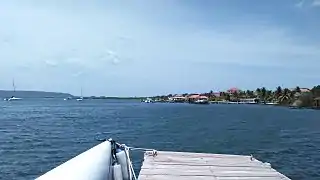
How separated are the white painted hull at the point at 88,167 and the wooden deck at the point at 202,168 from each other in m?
3.29

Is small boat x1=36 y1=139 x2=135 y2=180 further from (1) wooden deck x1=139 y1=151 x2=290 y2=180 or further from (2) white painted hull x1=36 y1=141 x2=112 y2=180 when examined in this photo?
(1) wooden deck x1=139 y1=151 x2=290 y2=180

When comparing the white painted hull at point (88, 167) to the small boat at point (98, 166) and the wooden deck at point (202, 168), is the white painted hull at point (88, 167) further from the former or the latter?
the wooden deck at point (202, 168)

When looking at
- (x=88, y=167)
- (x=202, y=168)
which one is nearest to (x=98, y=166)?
(x=88, y=167)

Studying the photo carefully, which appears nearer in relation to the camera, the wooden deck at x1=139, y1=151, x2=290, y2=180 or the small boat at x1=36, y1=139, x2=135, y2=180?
the small boat at x1=36, y1=139, x2=135, y2=180

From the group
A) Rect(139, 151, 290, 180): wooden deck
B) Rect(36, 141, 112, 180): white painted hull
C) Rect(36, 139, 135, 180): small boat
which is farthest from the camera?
Rect(139, 151, 290, 180): wooden deck

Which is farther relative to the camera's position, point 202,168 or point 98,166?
point 202,168

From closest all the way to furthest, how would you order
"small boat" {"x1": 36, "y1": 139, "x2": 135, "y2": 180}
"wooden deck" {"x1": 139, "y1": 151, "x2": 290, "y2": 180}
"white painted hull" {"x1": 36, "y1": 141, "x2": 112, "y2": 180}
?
1. "white painted hull" {"x1": 36, "y1": 141, "x2": 112, "y2": 180}
2. "small boat" {"x1": 36, "y1": 139, "x2": 135, "y2": 180}
3. "wooden deck" {"x1": 139, "y1": 151, "x2": 290, "y2": 180}

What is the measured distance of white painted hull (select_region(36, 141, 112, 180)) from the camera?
5.39 meters

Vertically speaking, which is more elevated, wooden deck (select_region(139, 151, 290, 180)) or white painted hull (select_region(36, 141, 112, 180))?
white painted hull (select_region(36, 141, 112, 180))

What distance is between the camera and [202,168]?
39.8 feet

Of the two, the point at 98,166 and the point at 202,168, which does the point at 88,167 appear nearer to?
the point at 98,166

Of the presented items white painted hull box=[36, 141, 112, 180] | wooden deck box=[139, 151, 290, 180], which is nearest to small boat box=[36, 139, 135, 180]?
white painted hull box=[36, 141, 112, 180]

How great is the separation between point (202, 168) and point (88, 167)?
6.53m

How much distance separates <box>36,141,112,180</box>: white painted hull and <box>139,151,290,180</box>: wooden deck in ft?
10.8
